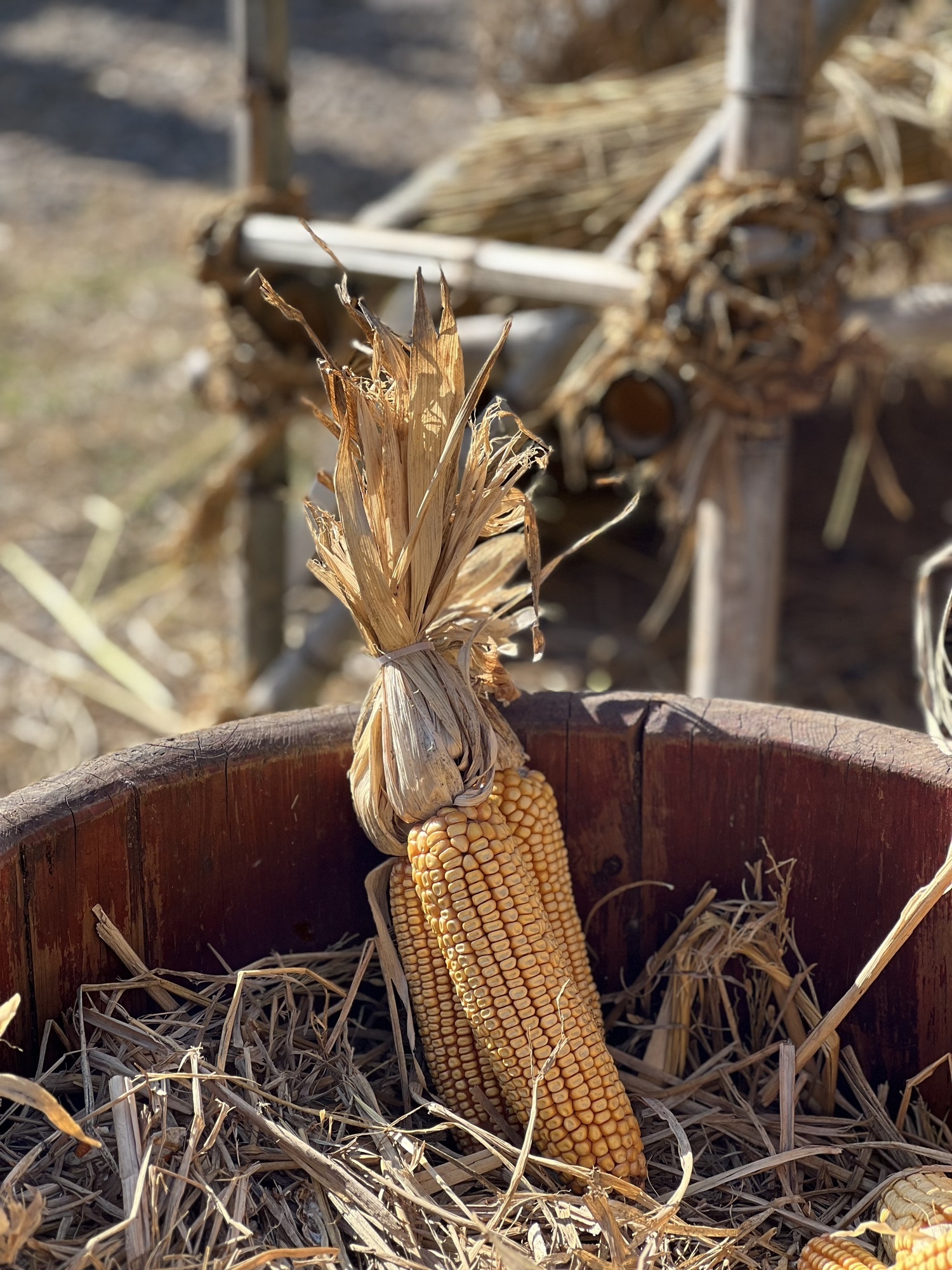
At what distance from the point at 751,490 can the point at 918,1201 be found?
167cm

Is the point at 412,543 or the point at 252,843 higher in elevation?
the point at 412,543

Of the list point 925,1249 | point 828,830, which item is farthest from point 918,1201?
point 828,830

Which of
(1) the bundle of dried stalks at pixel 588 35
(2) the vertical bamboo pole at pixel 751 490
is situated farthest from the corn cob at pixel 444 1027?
(1) the bundle of dried stalks at pixel 588 35

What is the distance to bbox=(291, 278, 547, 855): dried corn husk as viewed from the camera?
144 cm

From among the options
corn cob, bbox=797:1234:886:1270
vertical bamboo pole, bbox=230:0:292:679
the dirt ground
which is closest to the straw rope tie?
corn cob, bbox=797:1234:886:1270

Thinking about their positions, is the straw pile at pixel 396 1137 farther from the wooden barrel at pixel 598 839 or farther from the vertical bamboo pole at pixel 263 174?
the vertical bamboo pole at pixel 263 174

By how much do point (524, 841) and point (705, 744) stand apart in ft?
0.90

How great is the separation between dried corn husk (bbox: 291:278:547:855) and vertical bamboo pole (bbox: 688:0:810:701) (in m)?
1.34

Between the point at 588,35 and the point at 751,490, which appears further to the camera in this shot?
the point at 588,35

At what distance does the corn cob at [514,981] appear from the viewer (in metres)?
1.43

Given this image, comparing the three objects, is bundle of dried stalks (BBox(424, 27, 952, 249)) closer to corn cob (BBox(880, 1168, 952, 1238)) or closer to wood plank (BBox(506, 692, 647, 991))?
wood plank (BBox(506, 692, 647, 991))

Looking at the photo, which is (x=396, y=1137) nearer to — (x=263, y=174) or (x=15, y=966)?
(x=15, y=966)

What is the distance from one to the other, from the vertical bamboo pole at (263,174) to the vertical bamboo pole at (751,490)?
104 cm

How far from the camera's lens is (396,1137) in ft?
4.78
